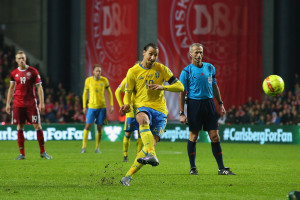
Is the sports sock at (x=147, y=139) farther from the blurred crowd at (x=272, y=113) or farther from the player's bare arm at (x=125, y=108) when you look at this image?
the blurred crowd at (x=272, y=113)

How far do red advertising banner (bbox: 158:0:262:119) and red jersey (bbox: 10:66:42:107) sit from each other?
17160 millimetres

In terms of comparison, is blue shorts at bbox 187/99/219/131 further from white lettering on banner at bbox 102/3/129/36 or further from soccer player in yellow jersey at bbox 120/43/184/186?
white lettering on banner at bbox 102/3/129/36

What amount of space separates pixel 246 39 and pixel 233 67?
5.07 ft

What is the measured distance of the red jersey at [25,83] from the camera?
49.8 ft

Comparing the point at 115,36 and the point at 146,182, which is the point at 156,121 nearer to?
the point at 146,182

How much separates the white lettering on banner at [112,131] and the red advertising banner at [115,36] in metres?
6.00

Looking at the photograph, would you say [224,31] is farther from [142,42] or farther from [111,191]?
[111,191]

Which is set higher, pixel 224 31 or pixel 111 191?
pixel 224 31

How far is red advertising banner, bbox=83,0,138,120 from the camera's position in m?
33.2

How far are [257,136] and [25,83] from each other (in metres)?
12.5

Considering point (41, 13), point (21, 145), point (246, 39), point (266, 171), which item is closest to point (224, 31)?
point (246, 39)

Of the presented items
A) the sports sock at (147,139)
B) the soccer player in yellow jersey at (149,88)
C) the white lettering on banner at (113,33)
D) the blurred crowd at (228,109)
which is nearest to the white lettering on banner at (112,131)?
the blurred crowd at (228,109)

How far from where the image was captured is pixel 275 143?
81.6 feet

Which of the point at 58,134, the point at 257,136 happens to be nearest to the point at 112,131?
the point at 58,134
